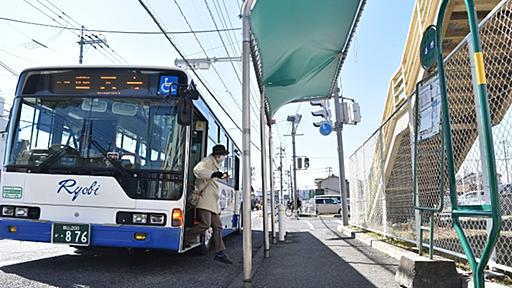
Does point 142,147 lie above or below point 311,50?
below

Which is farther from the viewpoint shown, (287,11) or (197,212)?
(197,212)

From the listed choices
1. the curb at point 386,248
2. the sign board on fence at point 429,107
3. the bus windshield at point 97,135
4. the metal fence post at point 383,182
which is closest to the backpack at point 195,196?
the bus windshield at point 97,135

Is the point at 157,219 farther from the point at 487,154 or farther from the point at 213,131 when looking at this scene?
the point at 487,154

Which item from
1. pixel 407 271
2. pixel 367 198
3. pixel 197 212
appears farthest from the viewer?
pixel 367 198

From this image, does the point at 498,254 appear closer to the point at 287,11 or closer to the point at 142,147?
the point at 287,11

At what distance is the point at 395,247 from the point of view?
671 cm

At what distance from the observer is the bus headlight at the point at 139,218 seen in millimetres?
5088

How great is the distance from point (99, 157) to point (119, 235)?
1.09m

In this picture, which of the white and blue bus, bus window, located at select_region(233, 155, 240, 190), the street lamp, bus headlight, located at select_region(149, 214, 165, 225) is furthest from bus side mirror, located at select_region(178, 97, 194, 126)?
the street lamp

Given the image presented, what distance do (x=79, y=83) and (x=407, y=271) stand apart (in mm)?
4884

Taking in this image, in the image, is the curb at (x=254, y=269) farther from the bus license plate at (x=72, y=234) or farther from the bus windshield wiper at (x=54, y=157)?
the bus windshield wiper at (x=54, y=157)

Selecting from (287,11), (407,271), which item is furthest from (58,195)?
(407,271)

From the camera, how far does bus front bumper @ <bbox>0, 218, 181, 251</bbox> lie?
5.04 metres

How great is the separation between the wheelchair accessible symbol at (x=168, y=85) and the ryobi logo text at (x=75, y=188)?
1548 mm
